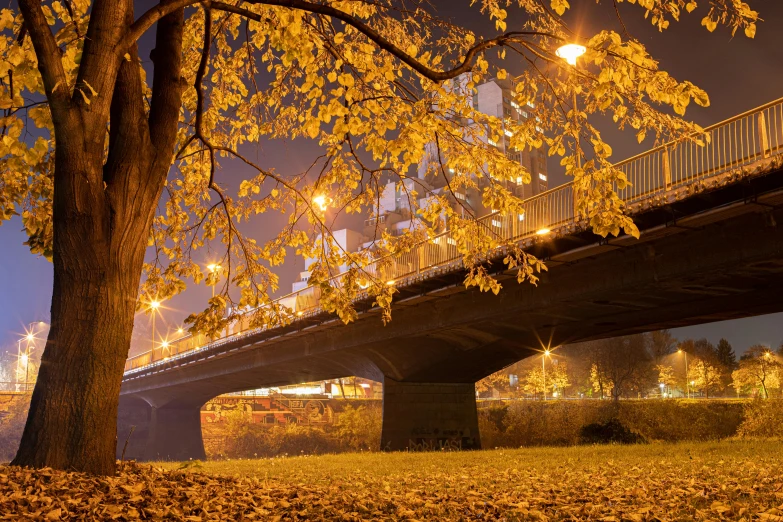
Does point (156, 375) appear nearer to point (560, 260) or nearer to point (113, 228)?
point (560, 260)

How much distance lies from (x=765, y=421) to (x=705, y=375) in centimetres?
5592

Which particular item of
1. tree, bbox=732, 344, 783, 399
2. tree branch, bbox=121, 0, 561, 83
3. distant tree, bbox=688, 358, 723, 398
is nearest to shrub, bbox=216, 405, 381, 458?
tree, bbox=732, 344, 783, 399

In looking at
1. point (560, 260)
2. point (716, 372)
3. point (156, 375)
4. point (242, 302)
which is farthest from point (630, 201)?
point (716, 372)

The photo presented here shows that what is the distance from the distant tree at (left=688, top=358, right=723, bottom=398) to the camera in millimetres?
84875

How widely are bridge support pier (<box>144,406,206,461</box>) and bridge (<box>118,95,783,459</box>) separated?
20008 mm

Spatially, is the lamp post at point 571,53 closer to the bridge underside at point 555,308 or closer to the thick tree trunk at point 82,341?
the thick tree trunk at point 82,341

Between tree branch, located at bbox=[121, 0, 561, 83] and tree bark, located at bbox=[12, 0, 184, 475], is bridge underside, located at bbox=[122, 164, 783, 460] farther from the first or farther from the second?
tree bark, located at bbox=[12, 0, 184, 475]

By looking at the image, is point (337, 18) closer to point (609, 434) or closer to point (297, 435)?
point (609, 434)

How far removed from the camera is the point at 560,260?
68.6ft

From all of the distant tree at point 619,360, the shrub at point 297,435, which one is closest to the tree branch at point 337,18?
the shrub at point 297,435

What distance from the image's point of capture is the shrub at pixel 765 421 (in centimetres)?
3275

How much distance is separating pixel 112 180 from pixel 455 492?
6.07 m

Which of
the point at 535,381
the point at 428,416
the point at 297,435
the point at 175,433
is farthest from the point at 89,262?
the point at 535,381

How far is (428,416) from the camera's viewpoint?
34.8m
